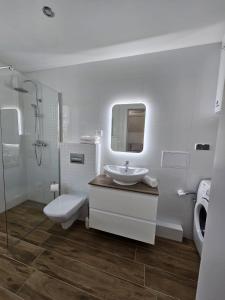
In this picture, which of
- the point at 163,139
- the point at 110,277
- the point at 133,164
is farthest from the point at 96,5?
the point at 110,277

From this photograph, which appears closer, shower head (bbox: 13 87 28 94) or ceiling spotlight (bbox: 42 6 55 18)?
ceiling spotlight (bbox: 42 6 55 18)

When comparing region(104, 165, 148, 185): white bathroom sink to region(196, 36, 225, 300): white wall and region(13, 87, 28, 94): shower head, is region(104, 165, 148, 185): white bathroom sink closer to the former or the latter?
region(196, 36, 225, 300): white wall

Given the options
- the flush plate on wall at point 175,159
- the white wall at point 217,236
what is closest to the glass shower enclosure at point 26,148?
the flush plate on wall at point 175,159

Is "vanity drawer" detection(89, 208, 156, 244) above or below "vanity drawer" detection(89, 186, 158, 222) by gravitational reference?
below

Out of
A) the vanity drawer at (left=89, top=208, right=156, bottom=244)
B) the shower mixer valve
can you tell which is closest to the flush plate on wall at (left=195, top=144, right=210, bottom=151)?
the vanity drawer at (left=89, top=208, right=156, bottom=244)

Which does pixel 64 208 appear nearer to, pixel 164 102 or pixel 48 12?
pixel 164 102

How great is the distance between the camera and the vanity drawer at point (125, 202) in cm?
154

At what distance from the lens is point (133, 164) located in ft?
6.46

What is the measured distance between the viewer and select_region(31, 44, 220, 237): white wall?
1636 mm

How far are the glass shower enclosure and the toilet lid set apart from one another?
49 centimetres

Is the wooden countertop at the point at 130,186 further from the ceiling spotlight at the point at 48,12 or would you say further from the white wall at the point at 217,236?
the ceiling spotlight at the point at 48,12

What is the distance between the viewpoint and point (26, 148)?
7.98 feet

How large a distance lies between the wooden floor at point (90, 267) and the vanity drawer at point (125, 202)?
0.45 m

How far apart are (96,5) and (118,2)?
0.17 meters
